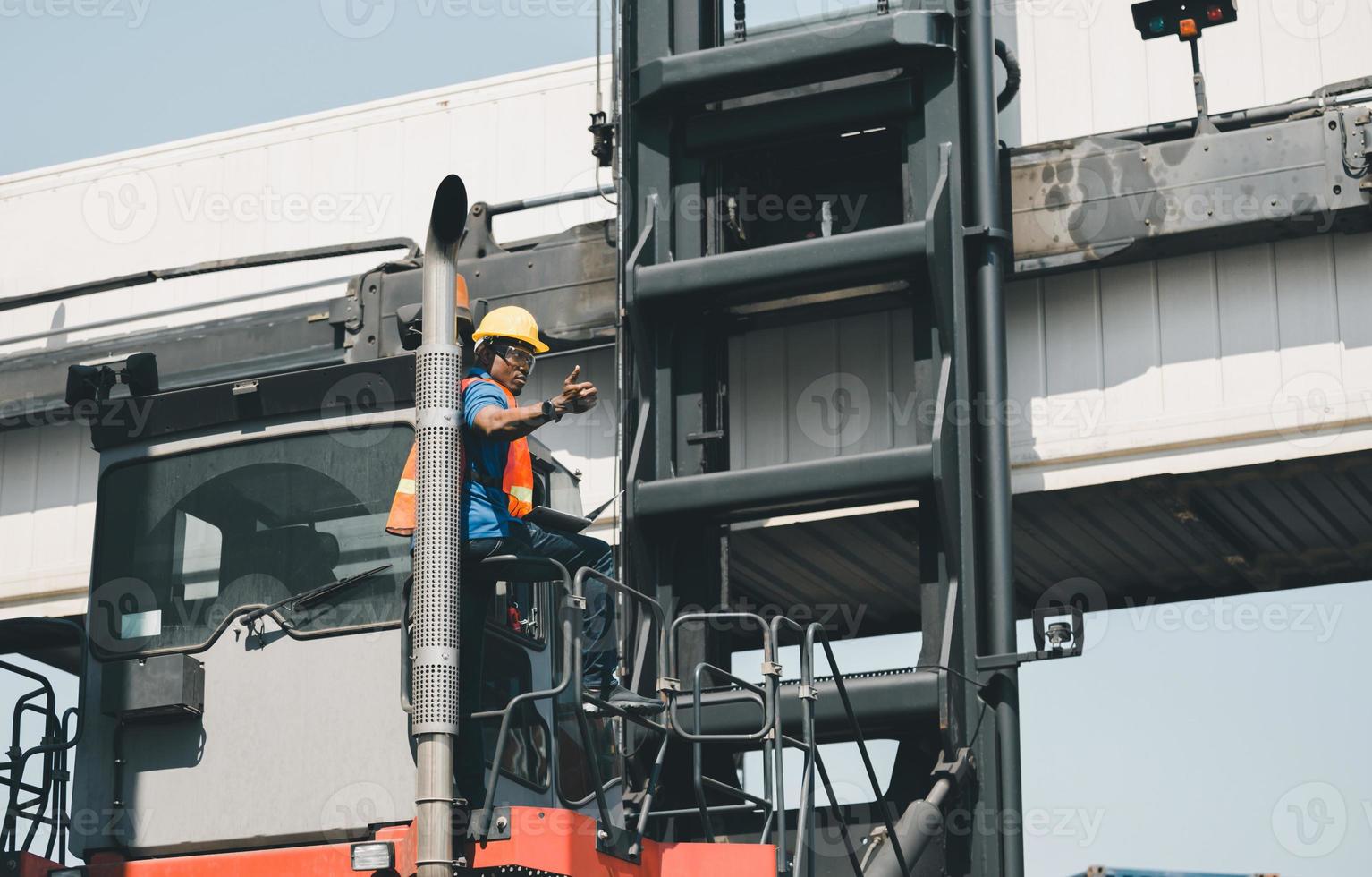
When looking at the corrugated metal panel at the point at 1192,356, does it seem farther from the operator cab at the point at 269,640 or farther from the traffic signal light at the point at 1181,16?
the operator cab at the point at 269,640

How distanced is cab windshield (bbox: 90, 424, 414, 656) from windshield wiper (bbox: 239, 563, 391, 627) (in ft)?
0.06

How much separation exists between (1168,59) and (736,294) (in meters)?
3.23

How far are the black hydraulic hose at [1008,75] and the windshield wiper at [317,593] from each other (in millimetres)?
5476

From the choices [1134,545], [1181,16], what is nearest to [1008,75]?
[1181,16]

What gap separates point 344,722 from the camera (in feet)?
24.5

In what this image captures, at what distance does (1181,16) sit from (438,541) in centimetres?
629

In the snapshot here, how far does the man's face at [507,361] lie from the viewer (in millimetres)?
7730

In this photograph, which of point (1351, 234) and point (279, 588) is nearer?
point (279, 588)

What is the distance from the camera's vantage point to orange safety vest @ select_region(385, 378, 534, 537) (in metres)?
7.09

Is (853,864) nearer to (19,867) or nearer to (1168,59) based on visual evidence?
(19,867)

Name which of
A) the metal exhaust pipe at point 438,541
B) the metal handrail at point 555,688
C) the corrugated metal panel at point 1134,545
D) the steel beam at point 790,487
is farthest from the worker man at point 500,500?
the corrugated metal panel at point 1134,545

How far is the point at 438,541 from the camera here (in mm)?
6691

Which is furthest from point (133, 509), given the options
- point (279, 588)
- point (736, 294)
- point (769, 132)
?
point (769, 132)

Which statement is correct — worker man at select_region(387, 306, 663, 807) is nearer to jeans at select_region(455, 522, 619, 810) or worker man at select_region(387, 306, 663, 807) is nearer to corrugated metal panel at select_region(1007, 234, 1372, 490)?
jeans at select_region(455, 522, 619, 810)
